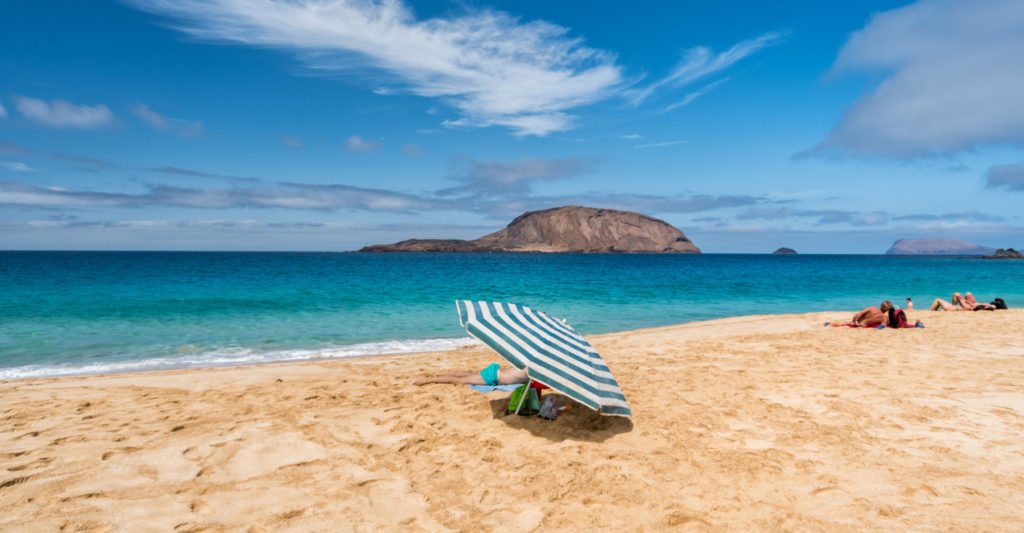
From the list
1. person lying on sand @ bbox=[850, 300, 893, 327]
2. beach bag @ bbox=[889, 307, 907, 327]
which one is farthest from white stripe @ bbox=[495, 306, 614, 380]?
beach bag @ bbox=[889, 307, 907, 327]

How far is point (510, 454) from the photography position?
15.6 feet

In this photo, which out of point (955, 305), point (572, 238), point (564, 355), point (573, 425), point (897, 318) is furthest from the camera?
point (572, 238)

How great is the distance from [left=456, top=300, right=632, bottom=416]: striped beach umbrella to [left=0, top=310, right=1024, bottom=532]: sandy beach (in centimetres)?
68

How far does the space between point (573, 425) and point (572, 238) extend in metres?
181

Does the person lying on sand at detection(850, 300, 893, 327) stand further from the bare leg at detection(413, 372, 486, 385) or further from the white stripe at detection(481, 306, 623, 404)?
the white stripe at detection(481, 306, 623, 404)

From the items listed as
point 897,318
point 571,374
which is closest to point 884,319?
point 897,318

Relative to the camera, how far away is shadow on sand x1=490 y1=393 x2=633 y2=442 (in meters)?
5.24

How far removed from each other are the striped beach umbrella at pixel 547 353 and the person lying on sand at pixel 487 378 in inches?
57.9

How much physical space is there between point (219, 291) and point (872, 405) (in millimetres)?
28886

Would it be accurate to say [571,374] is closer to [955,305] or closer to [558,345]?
[558,345]

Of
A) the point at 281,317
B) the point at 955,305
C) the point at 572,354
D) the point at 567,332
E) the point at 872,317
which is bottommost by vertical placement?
the point at 281,317

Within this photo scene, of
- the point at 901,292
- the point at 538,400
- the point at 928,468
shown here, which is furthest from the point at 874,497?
the point at 901,292

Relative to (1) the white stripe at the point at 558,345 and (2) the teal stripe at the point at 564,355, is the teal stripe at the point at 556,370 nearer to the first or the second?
(2) the teal stripe at the point at 564,355

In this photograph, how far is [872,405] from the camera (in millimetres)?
6129
